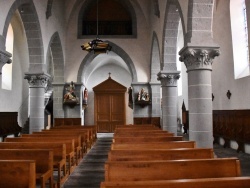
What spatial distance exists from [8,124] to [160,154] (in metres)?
11.0

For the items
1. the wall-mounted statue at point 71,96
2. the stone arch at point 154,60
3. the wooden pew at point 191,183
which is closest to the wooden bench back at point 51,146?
the wooden pew at point 191,183

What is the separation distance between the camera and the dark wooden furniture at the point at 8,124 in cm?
1215

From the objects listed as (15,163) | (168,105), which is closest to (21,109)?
(168,105)

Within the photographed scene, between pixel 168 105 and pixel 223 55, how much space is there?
11.2 feet

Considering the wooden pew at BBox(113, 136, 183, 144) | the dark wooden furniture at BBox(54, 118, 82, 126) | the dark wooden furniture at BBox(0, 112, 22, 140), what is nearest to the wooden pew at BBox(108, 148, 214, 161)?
the wooden pew at BBox(113, 136, 183, 144)

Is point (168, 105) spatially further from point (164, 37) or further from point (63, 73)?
point (63, 73)

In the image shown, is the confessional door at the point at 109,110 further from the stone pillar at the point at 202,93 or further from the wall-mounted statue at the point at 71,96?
the stone pillar at the point at 202,93

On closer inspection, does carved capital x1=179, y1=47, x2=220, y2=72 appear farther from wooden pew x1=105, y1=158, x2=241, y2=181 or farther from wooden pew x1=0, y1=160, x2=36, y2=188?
wooden pew x1=0, y1=160, x2=36, y2=188

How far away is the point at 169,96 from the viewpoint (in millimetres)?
11070

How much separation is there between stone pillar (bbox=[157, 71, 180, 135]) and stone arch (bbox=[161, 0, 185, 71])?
31cm

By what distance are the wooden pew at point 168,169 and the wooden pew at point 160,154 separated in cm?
94

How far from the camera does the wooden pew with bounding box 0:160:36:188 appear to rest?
10.6ft

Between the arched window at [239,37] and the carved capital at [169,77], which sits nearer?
the arched window at [239,37]

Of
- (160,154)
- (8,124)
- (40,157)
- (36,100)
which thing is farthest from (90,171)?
(8,124)
